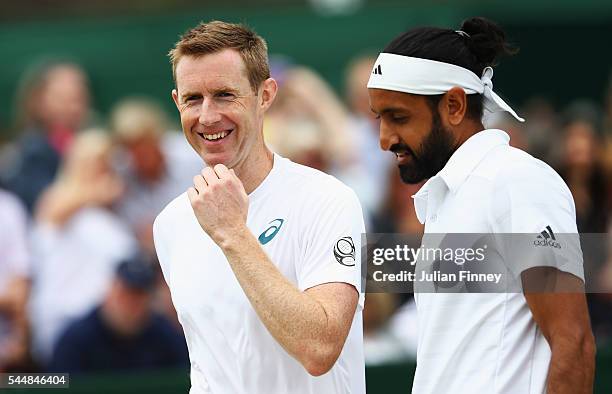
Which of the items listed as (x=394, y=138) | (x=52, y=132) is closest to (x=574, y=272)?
(x=394, y=138)

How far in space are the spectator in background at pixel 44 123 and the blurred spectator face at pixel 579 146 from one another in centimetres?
379

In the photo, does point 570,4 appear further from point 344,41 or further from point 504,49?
point 504,49

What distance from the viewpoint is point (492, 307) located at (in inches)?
148

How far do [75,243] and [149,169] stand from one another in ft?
3.03

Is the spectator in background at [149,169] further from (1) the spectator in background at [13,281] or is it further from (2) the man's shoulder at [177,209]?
(2) the man's shoulder at [177,209]

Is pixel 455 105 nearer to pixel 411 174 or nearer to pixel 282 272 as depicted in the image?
pixel 411 174

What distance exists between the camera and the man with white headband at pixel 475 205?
366 cm

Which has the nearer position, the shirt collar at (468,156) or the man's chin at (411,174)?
the shirt collar at (468,156)

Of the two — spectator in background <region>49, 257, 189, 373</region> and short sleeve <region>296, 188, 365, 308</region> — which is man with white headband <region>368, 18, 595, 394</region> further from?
spectator in background <region>49, 257, 189, 373</region>

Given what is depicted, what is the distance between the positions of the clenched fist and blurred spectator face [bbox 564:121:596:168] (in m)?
5.85

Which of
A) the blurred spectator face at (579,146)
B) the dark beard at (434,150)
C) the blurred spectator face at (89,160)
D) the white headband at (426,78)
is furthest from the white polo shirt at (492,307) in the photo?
the blurred spectator face at (579,146)

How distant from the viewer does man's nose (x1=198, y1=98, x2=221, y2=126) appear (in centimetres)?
405

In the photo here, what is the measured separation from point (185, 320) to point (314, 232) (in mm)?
569

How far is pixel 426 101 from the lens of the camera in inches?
161
